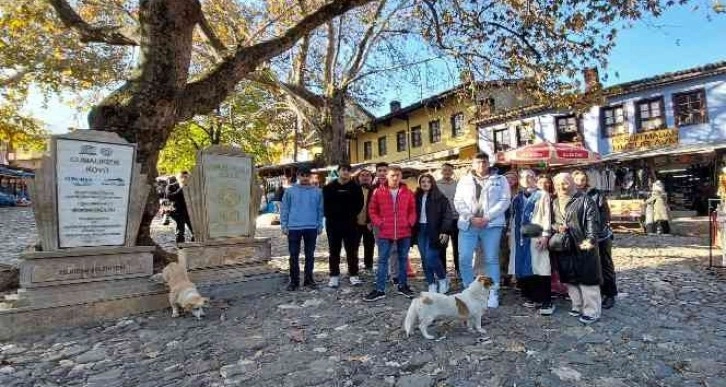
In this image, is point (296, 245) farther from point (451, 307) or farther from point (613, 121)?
point (613, 121)

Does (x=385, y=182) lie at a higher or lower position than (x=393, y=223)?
higher

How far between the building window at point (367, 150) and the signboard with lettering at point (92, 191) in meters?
29.4

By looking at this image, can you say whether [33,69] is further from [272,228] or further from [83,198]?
[83,198]

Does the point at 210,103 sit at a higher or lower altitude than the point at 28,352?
higher

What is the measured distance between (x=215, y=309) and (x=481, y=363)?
358 centimetres

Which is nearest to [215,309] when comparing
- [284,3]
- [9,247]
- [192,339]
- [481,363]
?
[192,339]

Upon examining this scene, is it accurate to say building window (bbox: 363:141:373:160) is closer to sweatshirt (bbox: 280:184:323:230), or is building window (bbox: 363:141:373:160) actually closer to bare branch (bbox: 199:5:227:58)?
bare branch (bbox: 199:5:227:58)

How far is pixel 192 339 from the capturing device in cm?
466

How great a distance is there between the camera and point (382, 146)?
110 ft

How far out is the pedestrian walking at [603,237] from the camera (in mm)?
5195

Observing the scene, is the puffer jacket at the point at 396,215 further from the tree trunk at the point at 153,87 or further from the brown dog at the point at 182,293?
the tree trunk at the point at 153,87

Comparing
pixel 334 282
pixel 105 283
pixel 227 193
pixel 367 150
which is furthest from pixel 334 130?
pixel 367 150

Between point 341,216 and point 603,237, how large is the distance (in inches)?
143

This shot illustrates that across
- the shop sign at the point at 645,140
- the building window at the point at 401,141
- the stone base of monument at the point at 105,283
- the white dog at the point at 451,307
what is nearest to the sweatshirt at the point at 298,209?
the stone base of monument at the point at 105,283
